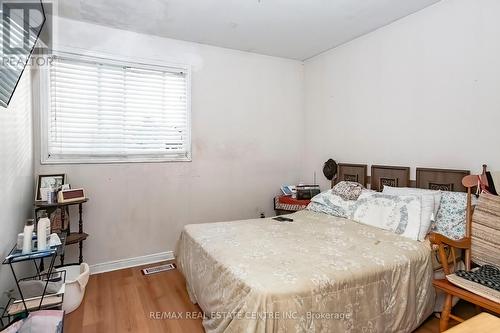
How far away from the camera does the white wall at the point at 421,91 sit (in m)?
2.29

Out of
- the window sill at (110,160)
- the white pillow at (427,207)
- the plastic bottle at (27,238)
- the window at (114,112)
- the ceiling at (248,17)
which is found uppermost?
the ceiling at (248,17)

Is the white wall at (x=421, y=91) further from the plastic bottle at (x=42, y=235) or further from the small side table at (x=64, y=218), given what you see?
the plastic bottle at (x=42, y=235)

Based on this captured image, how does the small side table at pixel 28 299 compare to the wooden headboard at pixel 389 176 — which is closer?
the small side table at pixel 28 299

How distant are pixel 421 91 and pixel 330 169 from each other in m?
1.36

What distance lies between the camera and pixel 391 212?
2.41m

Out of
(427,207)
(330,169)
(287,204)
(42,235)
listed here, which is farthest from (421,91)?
(42,235)

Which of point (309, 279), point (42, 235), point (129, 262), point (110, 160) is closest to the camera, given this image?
point (309, 279)

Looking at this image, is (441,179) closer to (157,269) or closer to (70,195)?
(157,269)

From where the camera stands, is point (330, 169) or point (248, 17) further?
point (330, 169)

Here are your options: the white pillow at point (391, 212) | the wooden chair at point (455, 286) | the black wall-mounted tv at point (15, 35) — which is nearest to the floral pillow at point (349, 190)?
the white pillow at point (391, 212)

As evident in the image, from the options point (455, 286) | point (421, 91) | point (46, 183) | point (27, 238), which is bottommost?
point (455, 286)

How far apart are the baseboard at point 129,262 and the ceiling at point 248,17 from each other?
2537 millimetres

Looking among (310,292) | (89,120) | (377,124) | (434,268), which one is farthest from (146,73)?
(434,268)

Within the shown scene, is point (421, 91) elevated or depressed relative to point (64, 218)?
elevated
